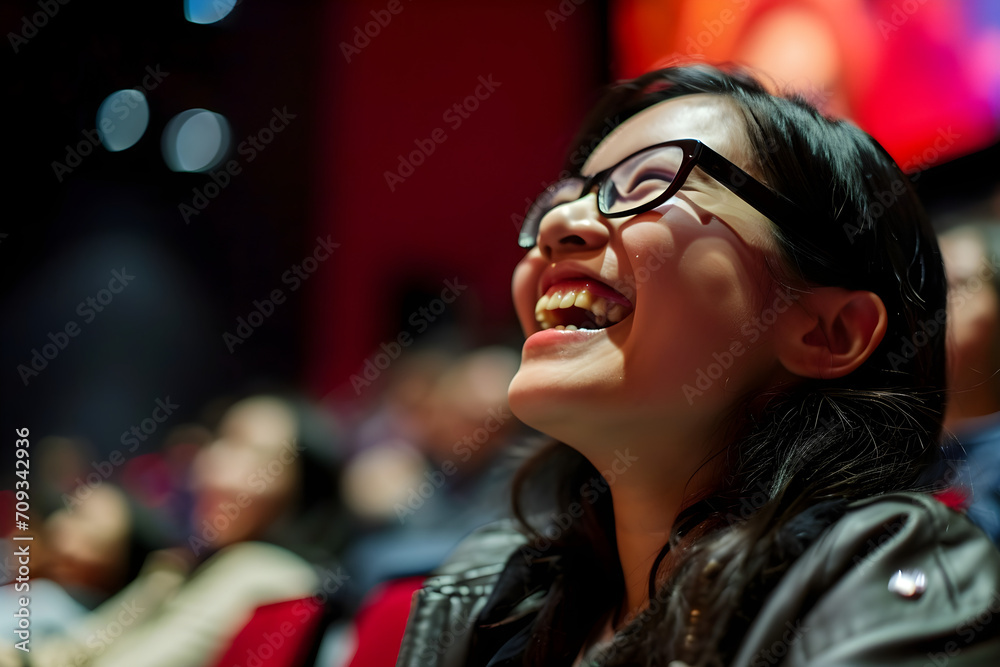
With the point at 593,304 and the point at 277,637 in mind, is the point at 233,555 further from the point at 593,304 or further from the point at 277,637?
the point at 593,304

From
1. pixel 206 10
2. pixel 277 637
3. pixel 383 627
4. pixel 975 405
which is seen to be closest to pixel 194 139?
pixel 206 10

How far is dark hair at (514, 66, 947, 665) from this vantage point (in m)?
0.83

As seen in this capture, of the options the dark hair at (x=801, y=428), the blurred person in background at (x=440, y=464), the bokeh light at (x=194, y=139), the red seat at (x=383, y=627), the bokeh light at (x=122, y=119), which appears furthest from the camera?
the bokeh light at (x=194, y=139)

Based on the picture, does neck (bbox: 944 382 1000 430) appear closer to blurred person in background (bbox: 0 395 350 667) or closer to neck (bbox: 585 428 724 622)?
neck (bbox: 585 428 724 622)

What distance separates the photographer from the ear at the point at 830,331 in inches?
41.2

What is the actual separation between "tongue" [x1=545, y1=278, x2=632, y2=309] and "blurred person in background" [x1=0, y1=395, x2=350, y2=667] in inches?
40.6

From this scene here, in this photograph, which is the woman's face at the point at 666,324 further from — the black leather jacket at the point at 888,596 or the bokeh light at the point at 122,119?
the bokeh light at the point at 122,119

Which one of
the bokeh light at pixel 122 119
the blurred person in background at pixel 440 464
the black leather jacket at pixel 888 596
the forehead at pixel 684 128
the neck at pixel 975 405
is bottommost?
the blurred person in background at pixel 440 464

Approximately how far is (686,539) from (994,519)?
2.24ft

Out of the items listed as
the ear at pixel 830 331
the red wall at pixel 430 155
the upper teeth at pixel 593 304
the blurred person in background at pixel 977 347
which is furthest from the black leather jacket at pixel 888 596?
the red wall at pixel 430 155

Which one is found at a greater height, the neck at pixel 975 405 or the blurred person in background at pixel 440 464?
the neck at pixel 975 405

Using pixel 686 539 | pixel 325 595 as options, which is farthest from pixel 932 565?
pixel 325 595

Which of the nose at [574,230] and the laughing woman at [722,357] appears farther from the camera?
the nose at [574,230]

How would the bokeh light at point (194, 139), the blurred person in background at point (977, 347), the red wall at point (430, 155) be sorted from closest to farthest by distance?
the blurred person in background at point (977, 347), the red wall at point (430, 155), the bokeh light at point (194, 139)
